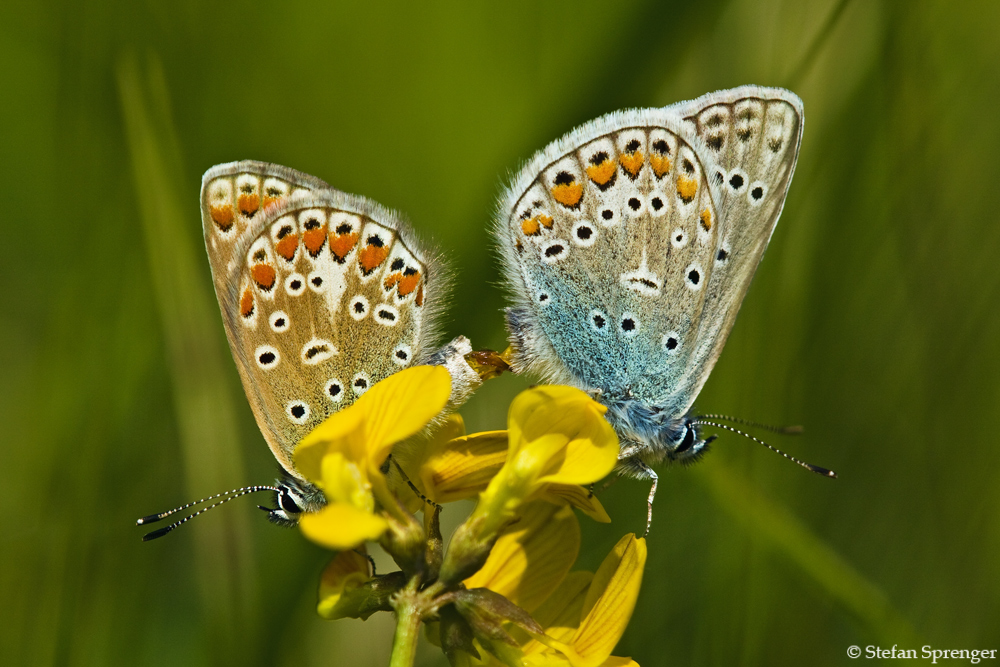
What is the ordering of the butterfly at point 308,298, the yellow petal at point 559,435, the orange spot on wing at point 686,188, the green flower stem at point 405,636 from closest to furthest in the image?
1. the green flower stem at point 405,636
2. the yellow petal at point 559,435
3. the butterfly at point 308,298
4. the orange spot on wing at point 686,188

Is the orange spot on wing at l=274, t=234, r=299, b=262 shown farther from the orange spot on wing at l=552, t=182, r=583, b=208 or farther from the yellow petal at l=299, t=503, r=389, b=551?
the yellow petal at l=299, t=503, r=389, b=551

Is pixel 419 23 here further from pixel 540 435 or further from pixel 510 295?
pixel 540 435

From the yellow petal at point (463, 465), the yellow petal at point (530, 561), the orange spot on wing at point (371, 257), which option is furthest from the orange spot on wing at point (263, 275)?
the yellow petal at point (530, 561)

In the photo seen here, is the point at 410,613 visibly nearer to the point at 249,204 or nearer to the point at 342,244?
the point at 342,244

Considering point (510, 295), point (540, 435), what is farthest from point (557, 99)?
point (540, 435)

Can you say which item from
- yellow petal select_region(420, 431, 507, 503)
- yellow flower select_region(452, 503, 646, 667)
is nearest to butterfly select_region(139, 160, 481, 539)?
yellow petal select_region(420, 431, 507, 503)

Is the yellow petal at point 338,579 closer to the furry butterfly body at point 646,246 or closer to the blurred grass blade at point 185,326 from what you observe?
the blurred grass blade at point 185,326
